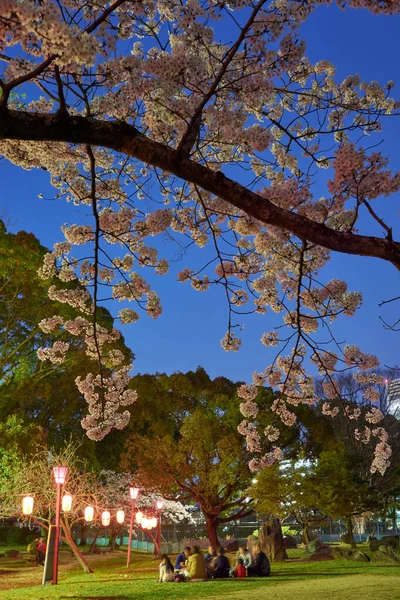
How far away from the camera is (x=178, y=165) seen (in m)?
3.09

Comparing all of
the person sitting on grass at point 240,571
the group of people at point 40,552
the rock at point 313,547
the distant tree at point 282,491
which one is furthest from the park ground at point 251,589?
the rock at point 313,547

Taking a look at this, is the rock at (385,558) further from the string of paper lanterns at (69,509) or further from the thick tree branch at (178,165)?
the thick tree branch at (178,165)

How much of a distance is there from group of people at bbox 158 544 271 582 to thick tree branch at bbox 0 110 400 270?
10030 millimetres

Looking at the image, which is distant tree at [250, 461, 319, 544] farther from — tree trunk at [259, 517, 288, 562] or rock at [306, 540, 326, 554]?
rock at [306, 540, 326, 554]

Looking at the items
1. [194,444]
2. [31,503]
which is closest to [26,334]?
[31,503]

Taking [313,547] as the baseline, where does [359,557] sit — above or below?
below

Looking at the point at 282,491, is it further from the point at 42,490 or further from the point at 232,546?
the point at 232,546

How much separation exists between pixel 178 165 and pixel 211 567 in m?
11.0

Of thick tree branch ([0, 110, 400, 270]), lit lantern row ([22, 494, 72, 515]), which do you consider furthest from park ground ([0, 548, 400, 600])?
thick tree branch ([0, 110, 400, 270])

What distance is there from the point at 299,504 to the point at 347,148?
51.5 ft

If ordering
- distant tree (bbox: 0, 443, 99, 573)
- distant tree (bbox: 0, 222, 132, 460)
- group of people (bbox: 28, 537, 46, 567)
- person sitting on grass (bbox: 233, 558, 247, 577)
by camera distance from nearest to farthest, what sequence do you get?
person sitting on grass (bbox: 233, 558, 247, 577) → distant tree (bbox: 0, 222, 132, 460) → distant tree (bbox: 0, 443, 99, 573) → group of people (bbox: 28, 537, 46, 567)

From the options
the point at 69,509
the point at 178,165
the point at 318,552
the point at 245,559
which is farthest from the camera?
the point at 318,552

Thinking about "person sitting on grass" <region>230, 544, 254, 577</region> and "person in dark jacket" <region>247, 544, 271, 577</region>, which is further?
"person in dark jacket" <region>247, 544, 271, 577</region>

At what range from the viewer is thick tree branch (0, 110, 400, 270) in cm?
289
